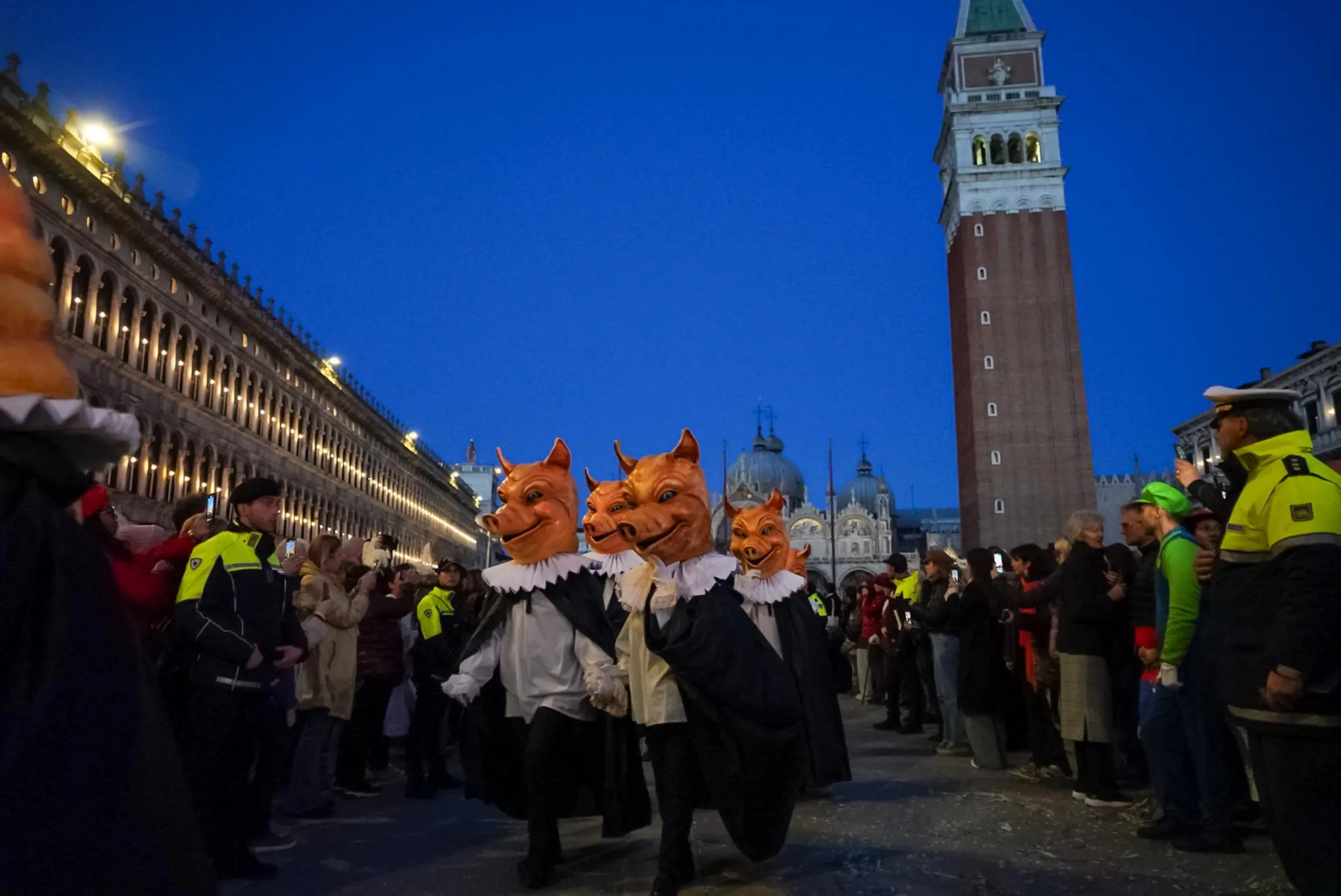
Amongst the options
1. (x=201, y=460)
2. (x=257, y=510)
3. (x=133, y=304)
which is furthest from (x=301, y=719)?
(x=201, y=460)

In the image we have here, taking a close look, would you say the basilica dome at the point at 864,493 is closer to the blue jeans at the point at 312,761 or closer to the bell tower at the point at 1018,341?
the bell tower at the point at 1018,341

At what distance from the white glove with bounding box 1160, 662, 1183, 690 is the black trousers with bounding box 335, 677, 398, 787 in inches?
229

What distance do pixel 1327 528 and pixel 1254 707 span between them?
72cm

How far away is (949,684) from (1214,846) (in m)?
4.15

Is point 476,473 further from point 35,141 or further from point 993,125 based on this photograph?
point 35,141

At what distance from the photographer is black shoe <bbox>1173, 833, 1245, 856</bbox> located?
4980 mm

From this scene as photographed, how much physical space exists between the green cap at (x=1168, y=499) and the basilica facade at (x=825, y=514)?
Result: 63.4 meters

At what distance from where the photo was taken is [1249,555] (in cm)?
371

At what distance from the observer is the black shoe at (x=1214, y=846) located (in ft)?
16.3

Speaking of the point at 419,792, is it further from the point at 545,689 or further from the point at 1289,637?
the point at 1289,637

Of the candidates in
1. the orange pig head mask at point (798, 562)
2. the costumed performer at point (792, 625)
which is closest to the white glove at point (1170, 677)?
the costumed performer at point (792, 625)

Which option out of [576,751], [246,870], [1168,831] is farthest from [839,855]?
[246,870]

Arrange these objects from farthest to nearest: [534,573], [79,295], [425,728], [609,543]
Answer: [79,295] → [425,728] → [609,543] → [534,573]

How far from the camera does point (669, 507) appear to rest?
4.75 meters
